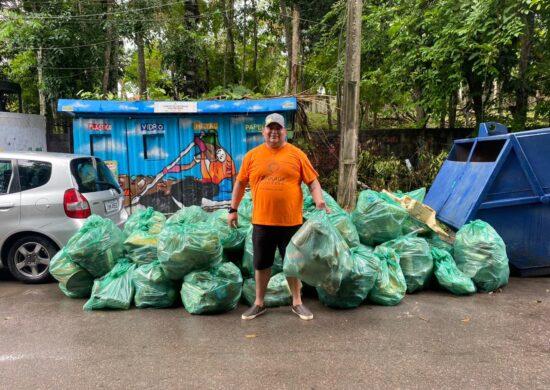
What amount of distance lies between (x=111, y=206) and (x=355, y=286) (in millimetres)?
3407

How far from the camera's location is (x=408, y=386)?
2.74 meters

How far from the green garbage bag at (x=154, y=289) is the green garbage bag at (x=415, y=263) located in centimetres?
232

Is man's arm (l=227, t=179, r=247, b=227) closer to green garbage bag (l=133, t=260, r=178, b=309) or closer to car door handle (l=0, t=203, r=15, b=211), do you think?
green garbage bag (l=133, t=260, r=178, b=309)

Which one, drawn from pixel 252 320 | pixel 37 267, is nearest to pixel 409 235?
pixel 252 320

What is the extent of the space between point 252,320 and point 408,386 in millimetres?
→ 1540

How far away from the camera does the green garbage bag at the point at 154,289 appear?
4152mm

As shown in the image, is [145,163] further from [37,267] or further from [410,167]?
[410,167]

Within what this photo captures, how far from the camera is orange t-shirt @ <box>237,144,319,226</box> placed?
3705 millimetres

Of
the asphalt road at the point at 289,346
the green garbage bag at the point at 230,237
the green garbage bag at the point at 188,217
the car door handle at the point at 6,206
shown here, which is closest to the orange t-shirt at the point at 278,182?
the green garbage bag at the point at 230,237

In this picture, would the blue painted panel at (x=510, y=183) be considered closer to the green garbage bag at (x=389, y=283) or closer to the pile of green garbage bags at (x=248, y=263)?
the pile of green garbage bags at (x=248, y=263)

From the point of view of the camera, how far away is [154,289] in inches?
164

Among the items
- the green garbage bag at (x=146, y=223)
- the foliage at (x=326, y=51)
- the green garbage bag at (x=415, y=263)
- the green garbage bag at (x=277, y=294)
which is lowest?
the green garbage bag at (x=277, y=294)

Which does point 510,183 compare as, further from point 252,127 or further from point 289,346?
point 252,127

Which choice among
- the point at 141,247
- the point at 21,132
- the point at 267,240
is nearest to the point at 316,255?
the point at 267,240
